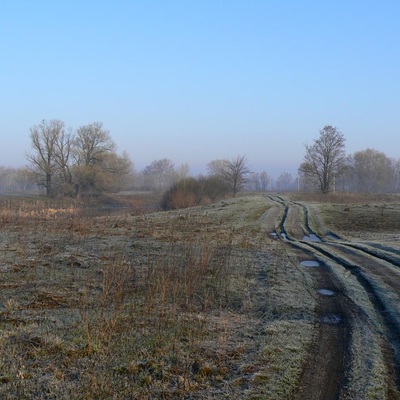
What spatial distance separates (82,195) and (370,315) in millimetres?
68371

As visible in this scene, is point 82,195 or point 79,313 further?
point 82,195

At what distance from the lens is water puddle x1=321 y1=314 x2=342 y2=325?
809cm

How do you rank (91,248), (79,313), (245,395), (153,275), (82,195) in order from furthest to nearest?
(82,195) → (91,248) → (153,275) → (79,313) → (245,395)

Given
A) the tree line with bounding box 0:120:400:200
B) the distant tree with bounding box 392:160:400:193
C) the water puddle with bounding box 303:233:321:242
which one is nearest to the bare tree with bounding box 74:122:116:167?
the tree line with bounding box 0:120:400:200

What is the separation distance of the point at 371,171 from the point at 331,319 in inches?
4555

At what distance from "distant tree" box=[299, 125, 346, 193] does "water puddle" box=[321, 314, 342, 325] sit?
181 feet

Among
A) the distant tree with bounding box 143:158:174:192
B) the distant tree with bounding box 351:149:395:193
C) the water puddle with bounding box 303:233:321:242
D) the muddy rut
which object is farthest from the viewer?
the distant tree with bounding box 143:158:174:192

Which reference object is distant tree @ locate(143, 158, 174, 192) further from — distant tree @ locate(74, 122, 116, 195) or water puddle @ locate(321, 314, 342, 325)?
water puddle @ locate(321, 314, 342, 325)

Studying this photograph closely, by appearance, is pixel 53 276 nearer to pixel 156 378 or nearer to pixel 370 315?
pixel 156 378

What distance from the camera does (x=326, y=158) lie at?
60.2 meters

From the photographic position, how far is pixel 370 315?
8.49 metres

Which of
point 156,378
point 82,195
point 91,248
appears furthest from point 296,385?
point 82,195

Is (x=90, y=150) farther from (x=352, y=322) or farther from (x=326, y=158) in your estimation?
(x=352, y=322)

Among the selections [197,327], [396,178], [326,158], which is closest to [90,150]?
[326,158]
